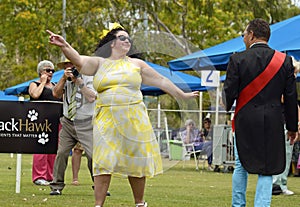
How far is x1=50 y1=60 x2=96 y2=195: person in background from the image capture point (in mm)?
10391

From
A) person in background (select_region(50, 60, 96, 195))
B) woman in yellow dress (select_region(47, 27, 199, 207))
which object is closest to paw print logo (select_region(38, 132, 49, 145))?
person in background (select_region(50, 60, 96, 195))

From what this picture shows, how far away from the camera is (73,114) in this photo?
10.9 m

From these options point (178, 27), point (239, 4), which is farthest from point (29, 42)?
point (239, 4)

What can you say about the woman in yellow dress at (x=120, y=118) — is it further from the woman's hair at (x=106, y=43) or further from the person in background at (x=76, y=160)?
the person in background at (x=76, y=160)

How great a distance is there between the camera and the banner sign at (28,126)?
36.0ft

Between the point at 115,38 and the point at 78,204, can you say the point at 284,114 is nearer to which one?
the point at 115,38

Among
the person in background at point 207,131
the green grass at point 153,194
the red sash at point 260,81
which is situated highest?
the red sash at point 260,81

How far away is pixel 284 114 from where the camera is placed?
8.12 meters

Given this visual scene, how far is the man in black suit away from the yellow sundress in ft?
2.67

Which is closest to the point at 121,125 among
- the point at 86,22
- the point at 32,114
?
the point at 32,114

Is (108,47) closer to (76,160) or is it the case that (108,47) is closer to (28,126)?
(28,126)

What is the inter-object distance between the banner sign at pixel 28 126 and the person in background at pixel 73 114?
160 mm

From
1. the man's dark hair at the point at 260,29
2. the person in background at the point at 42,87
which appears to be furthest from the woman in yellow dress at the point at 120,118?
the person in background at the point at 42,87

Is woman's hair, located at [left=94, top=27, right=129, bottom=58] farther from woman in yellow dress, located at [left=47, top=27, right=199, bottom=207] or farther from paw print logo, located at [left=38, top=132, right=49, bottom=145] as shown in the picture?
paw print logo, located at [left=38, top=132, right=49, bottom=145]
